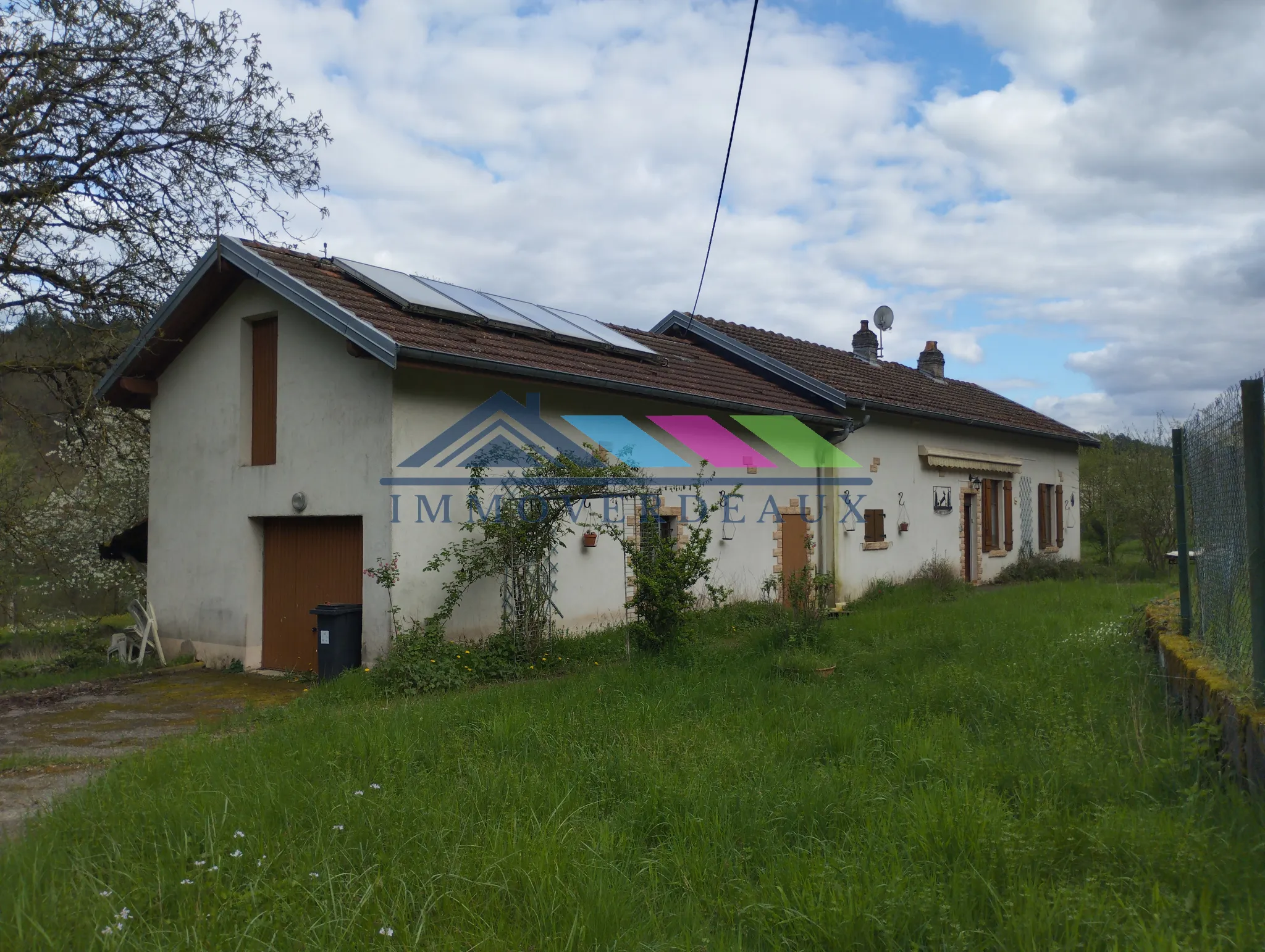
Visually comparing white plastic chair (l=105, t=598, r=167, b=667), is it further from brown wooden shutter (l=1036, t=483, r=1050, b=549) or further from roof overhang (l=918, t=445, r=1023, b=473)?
brown wooden shutter (l=1036, t=483, r=1050, b=549)

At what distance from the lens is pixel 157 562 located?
11.9m

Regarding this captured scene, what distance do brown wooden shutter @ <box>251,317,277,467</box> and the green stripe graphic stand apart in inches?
252

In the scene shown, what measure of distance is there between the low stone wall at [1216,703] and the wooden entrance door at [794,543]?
776 centimetres

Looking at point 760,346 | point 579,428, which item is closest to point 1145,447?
point 760,346

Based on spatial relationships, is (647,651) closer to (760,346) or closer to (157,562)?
(157,562)

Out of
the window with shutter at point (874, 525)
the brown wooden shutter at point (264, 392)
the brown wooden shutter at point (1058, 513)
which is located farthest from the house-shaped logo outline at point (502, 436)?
the brown wooden shutter at point (1058, 513)

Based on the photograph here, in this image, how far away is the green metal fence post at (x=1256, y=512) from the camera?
4047 millimetres

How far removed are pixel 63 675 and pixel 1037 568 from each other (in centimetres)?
1835

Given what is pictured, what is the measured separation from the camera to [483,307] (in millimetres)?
11758

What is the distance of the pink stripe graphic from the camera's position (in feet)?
42.2

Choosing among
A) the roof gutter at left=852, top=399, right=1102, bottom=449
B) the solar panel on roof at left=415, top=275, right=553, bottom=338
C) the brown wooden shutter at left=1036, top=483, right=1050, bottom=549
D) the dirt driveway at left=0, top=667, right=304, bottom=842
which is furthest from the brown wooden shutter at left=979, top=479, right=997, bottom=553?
the dirt driveway at left=0, top=667, right=304, bottom=842

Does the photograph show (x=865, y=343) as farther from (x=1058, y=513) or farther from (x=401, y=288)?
(x=401, y=288)

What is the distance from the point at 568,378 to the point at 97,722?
5.61 m

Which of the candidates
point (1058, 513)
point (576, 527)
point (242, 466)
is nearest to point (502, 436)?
point (576, 527)
